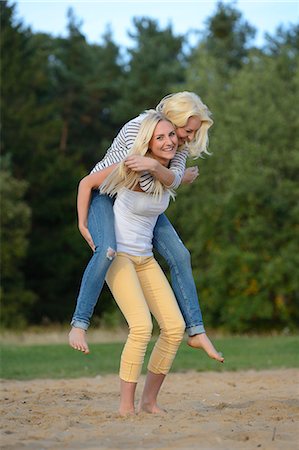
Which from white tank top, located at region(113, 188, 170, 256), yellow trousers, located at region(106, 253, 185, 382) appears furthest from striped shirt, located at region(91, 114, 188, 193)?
yellow trousers, located at region(106, 253, 185, 382)

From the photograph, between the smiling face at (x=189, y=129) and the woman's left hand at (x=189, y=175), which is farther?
the woman's left hand at (x=189, y=175)

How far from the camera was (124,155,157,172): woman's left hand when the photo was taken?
239 inches

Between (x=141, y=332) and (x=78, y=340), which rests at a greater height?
(x=141, y=332)

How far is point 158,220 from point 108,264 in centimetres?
64

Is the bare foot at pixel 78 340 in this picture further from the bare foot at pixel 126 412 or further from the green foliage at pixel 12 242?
the green foliage at pixel 12 242

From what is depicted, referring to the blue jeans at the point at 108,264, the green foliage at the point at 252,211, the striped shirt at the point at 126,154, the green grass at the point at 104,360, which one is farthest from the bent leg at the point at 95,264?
the green foliage at the point at 252,211

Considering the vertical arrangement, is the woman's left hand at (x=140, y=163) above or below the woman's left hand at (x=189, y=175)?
below

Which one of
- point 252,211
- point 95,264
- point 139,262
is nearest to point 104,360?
point 139,262

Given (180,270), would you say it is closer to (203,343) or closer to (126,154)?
(203,343)

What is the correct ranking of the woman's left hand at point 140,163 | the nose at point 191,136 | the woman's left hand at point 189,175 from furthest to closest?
the woman's left hand at point 189,175 < the nose at point 191,136 < the woman's left hand at point 140,163

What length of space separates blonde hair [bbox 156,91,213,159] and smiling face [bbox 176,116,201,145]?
1.1 inches

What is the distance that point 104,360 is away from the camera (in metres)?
13.7

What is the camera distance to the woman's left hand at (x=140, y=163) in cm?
606

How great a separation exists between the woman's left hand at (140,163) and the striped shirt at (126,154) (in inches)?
6.1
